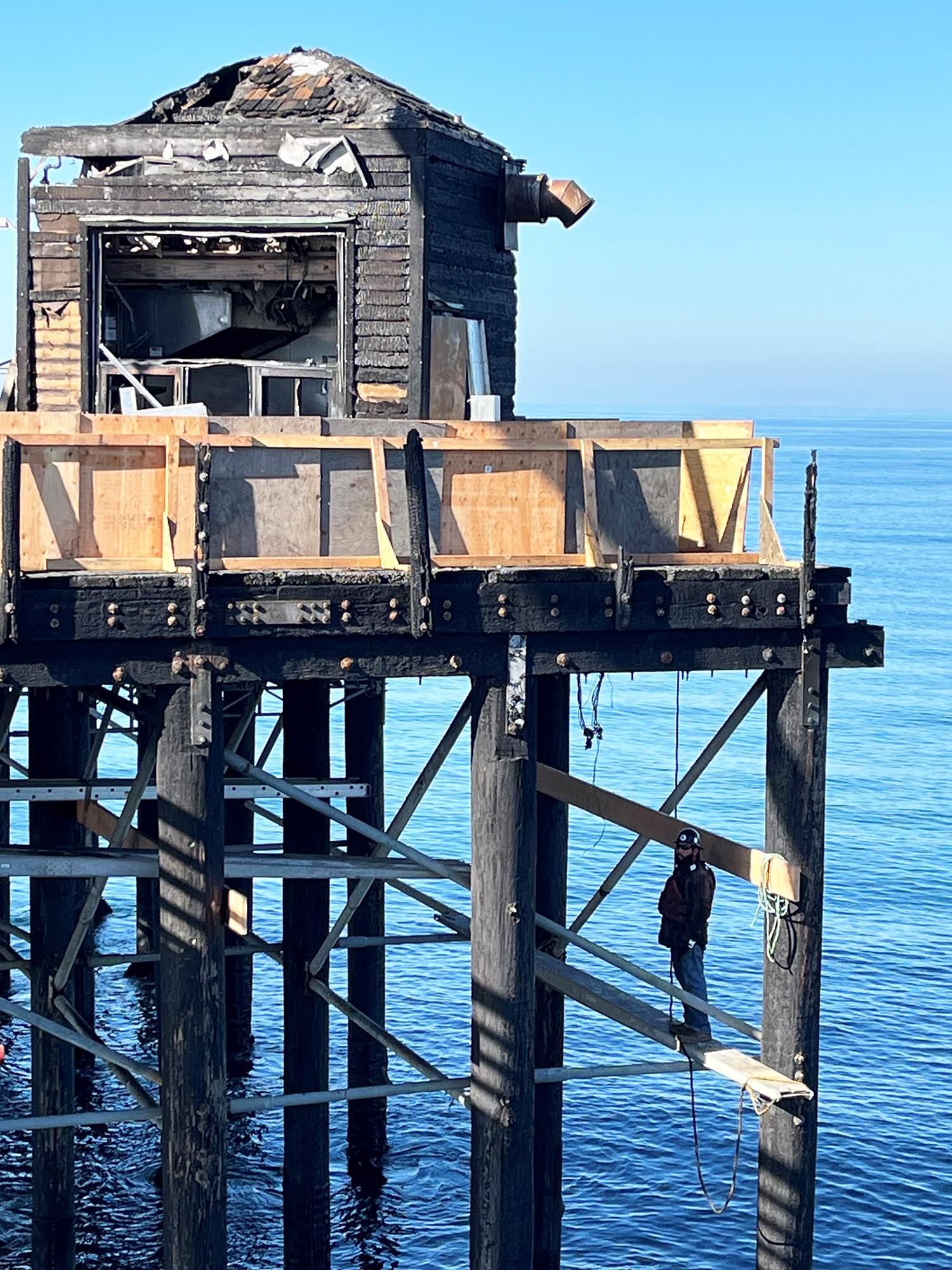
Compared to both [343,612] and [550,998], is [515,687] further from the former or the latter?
[550,998]

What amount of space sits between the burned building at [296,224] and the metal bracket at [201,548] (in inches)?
218

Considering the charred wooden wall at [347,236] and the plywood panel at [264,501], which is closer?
the plywood panel at [264,501]

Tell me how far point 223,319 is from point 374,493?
7174 millimetres

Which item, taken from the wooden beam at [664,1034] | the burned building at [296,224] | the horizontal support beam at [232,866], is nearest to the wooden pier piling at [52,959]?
the horizontal support beam at [232,866]

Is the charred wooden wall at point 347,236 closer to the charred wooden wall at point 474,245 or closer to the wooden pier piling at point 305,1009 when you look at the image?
the charred wooden wall at point 474,245

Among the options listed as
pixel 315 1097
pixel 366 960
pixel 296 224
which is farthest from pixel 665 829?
pixel 366 960

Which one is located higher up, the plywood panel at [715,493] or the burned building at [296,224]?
the burned building at [296,224]

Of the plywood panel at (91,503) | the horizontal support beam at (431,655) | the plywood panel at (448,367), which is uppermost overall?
the plywood panel at (448,367)

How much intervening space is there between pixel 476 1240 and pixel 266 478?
5529 millimetres

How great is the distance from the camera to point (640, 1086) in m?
25.3

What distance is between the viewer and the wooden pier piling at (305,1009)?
16.7 meters

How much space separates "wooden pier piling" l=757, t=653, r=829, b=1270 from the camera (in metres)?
13.2

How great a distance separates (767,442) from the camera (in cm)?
1305

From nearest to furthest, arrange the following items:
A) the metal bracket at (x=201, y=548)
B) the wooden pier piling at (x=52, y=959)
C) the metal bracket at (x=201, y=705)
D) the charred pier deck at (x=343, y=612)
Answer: the metal bracket at (x=201, y=548)
the metal bracket at (x=201, y=705)
the charred pier deck at (x=343, y=612)
the wooden pier piling at (x=52, y=959)
